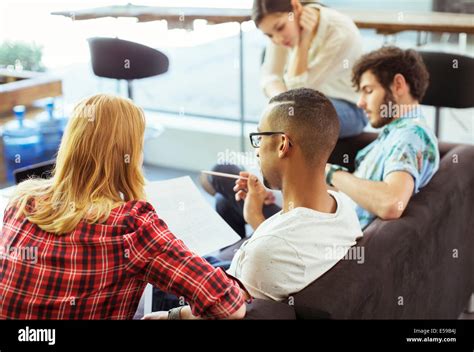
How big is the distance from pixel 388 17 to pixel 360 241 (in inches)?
73.0

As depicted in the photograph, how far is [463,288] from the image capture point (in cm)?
244

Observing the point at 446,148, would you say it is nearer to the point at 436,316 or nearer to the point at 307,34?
the point at 436,316

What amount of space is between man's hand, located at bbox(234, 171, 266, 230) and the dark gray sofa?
0.19 metres

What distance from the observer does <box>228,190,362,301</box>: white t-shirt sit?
5.20 ft

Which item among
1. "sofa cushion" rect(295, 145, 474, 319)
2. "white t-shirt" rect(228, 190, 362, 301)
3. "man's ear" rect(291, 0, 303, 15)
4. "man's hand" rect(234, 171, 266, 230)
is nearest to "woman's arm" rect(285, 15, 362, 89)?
"man's ear" rect(291, 0, 303, 15)

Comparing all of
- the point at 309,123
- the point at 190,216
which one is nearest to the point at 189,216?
the point at 190,216

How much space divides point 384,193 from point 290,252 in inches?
19.2

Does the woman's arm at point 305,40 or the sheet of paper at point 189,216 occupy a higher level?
the woman's arm at point 305,40

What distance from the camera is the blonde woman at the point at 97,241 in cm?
148

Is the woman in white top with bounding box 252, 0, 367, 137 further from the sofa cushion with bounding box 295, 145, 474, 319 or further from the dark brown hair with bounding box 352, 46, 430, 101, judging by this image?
the sofa cushion with bounding box 295, 145, 474, 319

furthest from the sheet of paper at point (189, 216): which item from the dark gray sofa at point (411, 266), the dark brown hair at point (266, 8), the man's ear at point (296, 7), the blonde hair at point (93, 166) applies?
the man's ear at point (296, 7)

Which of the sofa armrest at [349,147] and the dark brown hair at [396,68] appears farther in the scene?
the sofa armrest at [349,147]

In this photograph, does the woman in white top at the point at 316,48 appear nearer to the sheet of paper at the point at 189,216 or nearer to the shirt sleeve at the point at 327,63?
the shirt sleeve at the point at 327,63

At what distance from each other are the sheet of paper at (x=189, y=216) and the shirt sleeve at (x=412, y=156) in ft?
1.65
